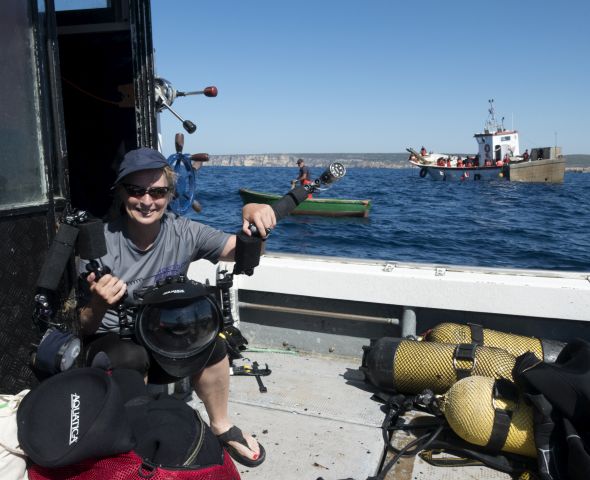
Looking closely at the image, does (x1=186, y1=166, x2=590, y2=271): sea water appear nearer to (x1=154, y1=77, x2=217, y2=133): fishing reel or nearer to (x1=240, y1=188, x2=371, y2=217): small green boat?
(x1=240, y1=188, x2=371, y2=217): small green boat

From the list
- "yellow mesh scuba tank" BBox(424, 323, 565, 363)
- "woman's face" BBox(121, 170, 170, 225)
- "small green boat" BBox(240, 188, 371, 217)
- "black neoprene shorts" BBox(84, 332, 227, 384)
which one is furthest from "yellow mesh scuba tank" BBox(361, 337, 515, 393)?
"small green boat" BBox(240, 188, 371, 217)

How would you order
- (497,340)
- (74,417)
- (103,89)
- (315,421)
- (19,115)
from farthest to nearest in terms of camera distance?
(103,89) → (497,340) → (315,421) → (19,115) → (74,417)

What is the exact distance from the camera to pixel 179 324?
95.9 inches

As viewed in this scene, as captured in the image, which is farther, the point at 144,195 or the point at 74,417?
the point at 144,195

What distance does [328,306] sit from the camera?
419 cm

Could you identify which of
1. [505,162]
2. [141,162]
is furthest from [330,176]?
[505,162]

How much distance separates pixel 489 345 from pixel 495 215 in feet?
85.5

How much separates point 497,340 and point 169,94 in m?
2.81

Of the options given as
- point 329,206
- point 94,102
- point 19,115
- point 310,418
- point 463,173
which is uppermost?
point 94,102

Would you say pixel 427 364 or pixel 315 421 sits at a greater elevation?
pixel 427 364

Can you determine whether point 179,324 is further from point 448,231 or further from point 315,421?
point 448,231

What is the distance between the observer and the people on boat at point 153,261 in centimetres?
253

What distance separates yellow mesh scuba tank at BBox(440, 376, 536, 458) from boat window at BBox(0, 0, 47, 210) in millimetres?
2342

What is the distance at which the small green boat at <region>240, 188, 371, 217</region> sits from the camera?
24961mm
